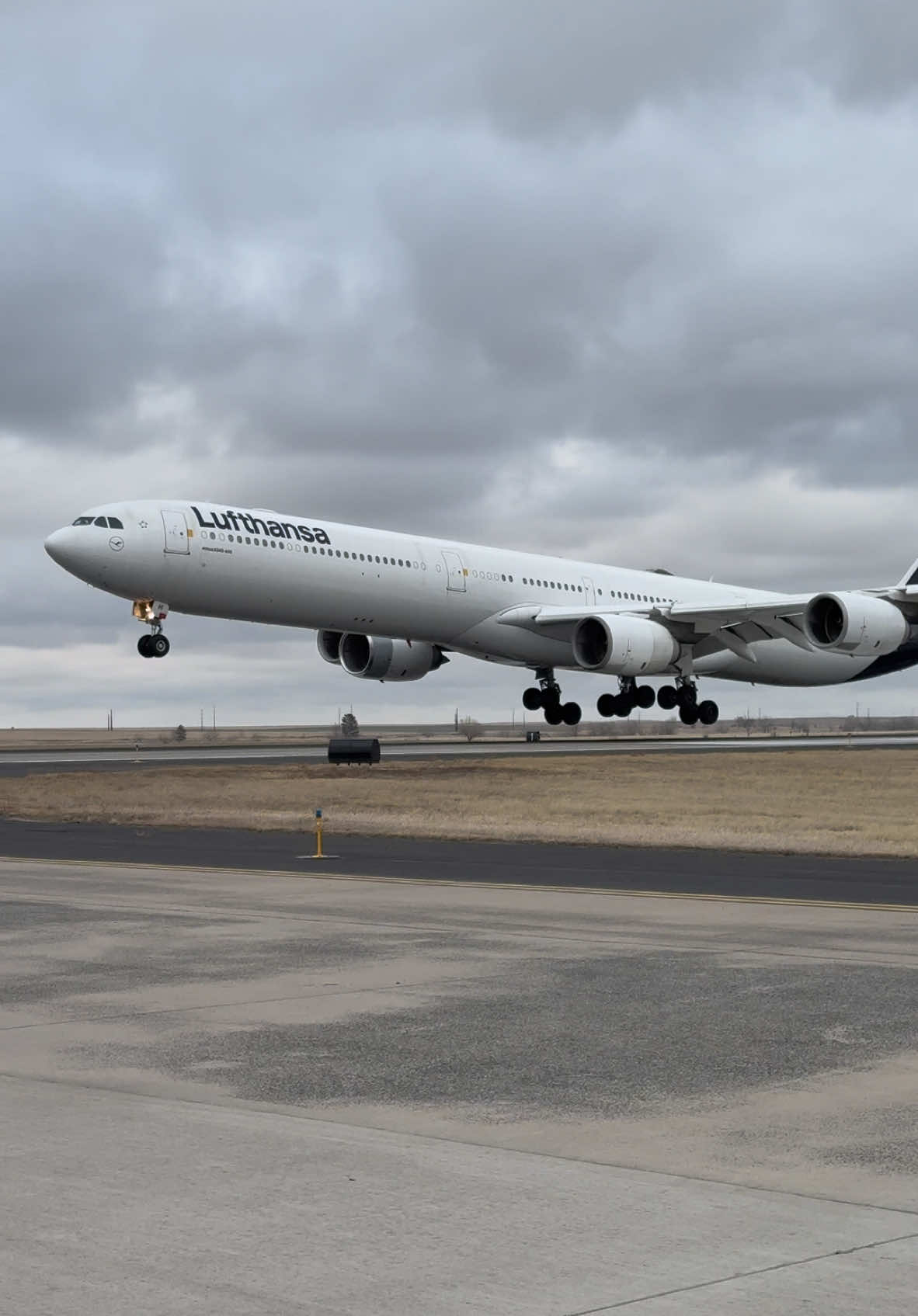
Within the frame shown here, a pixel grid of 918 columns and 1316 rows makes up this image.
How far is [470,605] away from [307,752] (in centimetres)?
2063

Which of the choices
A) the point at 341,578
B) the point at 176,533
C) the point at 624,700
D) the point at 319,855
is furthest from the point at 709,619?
the point at 319,855

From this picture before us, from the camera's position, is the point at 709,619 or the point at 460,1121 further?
the point at 709,619

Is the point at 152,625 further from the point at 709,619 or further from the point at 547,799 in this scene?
the point at 709,619

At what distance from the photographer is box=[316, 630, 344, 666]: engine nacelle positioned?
55.3 meters

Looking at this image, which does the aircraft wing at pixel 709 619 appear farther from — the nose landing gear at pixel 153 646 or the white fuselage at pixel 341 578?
the nose landing gear at pixel 153 646

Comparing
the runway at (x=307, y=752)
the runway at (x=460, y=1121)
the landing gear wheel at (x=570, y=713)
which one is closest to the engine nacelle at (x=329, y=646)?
the runway at (x=307, y=752)

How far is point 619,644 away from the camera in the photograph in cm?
5003

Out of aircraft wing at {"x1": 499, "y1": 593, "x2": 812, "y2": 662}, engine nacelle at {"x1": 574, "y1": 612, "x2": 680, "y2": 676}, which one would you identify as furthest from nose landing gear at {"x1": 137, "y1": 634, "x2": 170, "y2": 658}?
engine nacelle at {"x1": 574, "y1": 612, "x2": 680, "y2": 676}

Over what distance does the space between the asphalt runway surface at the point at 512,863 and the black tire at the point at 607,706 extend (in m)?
26.4

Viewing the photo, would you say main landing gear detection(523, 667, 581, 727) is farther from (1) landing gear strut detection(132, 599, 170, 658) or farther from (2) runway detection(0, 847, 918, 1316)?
(2) runway detection(0, 847, 918, 1316)

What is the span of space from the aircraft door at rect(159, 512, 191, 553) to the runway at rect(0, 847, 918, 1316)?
90.3 feet

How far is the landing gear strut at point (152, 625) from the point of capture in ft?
134

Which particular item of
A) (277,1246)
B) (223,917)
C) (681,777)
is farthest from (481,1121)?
(681,777)

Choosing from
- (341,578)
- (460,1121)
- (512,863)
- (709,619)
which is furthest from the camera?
(709,619)
